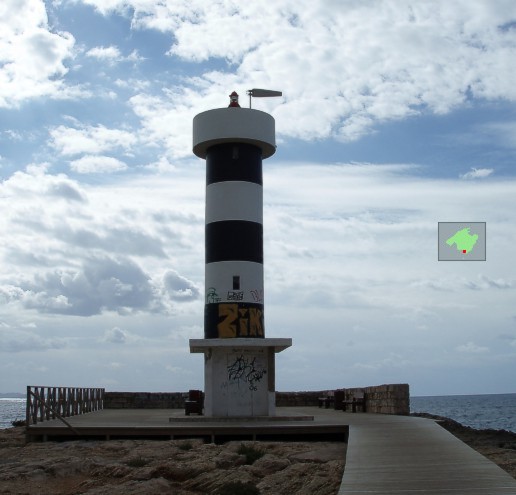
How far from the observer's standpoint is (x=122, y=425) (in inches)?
818

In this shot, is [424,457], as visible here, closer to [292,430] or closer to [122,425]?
[292,430]

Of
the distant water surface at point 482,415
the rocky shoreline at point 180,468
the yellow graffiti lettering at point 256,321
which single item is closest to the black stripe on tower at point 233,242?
the yellow graffiti lettering at point 256,321

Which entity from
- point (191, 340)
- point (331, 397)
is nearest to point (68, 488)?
point (191, 340)

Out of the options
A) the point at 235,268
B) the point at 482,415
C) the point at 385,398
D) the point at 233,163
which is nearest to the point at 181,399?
the point at 385,398

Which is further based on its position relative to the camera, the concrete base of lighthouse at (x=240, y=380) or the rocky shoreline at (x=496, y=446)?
the concrete base of lighthouse at (x=240, y=380)

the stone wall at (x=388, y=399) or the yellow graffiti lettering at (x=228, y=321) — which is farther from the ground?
the yellow graffiti lettering at (x=228, y=321)

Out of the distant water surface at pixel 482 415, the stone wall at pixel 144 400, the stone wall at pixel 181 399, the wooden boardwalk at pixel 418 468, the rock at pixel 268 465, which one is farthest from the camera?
the distant water surface at pixel 482 415

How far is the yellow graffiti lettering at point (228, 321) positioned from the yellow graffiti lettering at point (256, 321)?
52 centimetres

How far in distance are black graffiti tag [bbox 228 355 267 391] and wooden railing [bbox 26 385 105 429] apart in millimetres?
5557

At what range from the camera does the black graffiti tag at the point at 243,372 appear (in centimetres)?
2423

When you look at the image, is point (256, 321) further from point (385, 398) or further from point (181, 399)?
point (181, 399)

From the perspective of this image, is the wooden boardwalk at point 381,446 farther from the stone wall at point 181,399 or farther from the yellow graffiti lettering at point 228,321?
the stone wall at point 181,399

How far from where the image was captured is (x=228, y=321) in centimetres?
2450

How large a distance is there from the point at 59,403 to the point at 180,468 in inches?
437
